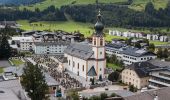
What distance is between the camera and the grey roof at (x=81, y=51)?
4924 centimetres

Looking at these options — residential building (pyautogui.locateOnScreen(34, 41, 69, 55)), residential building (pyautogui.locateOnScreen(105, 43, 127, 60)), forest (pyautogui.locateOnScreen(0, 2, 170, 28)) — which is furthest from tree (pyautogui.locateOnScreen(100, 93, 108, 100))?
forest (pyautogui.locateOnScreen(0, 2, 170, 28))

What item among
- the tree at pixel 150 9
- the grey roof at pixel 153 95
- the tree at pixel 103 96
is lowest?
the tree at pixel 103 96

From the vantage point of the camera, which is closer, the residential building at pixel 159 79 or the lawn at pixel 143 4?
the residential building at pixel 159 79

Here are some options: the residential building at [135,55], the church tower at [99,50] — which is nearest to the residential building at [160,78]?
the church tower at [99,50]

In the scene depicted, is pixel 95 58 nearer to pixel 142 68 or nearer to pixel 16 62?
pixel 142 68

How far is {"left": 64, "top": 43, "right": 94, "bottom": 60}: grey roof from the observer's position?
49.2 metres

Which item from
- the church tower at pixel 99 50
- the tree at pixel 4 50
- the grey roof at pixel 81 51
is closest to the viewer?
the church tower at pixel 99 50

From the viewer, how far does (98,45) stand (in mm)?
47938

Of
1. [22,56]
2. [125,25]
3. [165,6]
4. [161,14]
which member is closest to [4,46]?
[22,56]

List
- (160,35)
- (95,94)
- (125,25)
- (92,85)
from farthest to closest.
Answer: (125,25)
(160,35)
(92,85)
(95,94)

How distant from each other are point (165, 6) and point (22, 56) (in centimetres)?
7670

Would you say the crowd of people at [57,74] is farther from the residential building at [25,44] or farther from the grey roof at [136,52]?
the grey roof at [136,52]

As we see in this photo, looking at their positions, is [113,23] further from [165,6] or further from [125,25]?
[165,6]

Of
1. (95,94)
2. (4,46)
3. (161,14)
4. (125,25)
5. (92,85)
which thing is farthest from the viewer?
(161,14)
